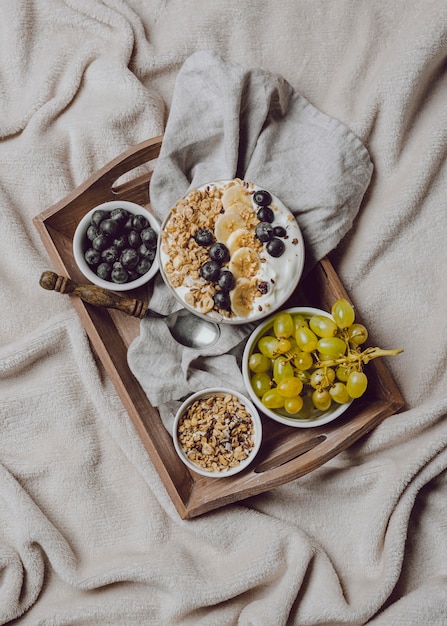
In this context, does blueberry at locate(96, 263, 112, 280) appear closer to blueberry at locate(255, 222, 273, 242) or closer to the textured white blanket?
the textured white blanket

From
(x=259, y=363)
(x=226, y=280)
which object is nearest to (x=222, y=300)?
(x=226, y=280)

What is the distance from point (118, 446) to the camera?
121 cm

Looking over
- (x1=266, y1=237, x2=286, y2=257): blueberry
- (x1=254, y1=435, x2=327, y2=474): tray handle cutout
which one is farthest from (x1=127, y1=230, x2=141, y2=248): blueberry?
(x1=254, y1=435, x2=327, y2=474): tray handle cutout

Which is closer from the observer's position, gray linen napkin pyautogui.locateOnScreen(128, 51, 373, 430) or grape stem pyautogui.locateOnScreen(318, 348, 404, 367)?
grape stem pyautogui.locateOnScreen(318, 348, 404, 367)

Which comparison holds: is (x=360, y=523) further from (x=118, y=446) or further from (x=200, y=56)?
(x=200, y=56)

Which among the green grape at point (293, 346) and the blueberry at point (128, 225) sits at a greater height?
the blueberry at point (128, 225)

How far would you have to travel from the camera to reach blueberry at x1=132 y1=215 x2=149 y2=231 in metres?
1.12

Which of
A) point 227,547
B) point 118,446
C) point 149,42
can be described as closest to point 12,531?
point 118,446

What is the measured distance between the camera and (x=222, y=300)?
1.04 metres

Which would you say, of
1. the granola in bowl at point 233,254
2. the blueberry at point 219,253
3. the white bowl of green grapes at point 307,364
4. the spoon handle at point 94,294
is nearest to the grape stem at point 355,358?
the white bowl of green grapes at point 307,364

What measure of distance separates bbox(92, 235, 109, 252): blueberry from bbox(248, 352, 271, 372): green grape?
32cm

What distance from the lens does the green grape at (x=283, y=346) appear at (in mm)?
1062

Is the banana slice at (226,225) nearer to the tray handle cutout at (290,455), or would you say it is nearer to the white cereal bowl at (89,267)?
the white cereal bowl at (89,267)

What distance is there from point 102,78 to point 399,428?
86cm
